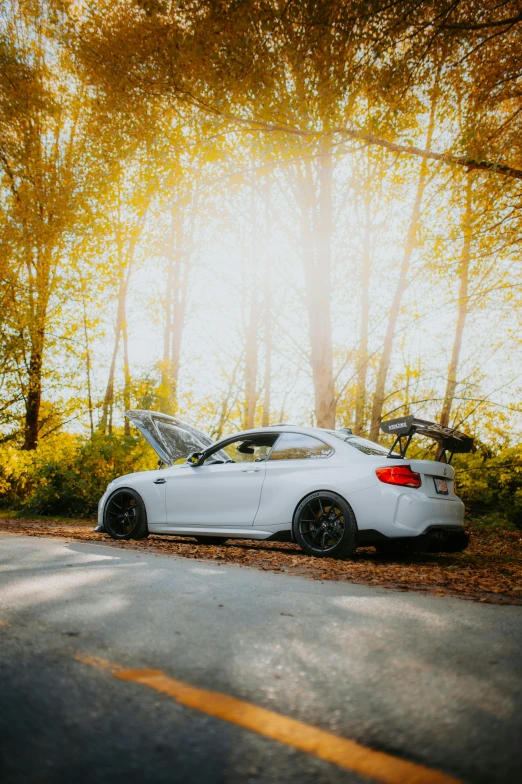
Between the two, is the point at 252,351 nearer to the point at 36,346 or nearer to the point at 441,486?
the point at 36,346

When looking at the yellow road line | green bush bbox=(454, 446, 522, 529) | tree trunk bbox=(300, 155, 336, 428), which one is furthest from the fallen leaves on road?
tree trunk bbox=(300, 155, 336, 428)

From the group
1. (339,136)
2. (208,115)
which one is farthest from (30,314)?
(339,136)

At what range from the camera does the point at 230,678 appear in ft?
8.25

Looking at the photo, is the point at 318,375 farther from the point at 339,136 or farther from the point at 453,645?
the point at 453,645

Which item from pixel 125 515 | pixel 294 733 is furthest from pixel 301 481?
pixel 294 733

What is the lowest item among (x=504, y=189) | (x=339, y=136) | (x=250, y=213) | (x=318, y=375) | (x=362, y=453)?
(x=362, y=453)

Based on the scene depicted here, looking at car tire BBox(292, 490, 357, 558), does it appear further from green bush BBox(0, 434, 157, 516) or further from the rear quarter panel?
green bush BBox(0, 434, 157, 516)

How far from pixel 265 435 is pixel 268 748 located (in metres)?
6.41

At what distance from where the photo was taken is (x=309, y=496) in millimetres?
7188

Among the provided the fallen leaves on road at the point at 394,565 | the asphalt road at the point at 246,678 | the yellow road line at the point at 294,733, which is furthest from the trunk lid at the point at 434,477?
the yellow road line at the point at 294,733

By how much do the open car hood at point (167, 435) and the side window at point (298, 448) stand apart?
84.6 inches

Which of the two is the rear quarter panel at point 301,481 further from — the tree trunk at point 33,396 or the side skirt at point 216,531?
the tree trunk at point 33,396

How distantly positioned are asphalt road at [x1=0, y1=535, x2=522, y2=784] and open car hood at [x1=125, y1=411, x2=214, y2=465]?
4.79 meters

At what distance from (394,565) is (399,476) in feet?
3.28
